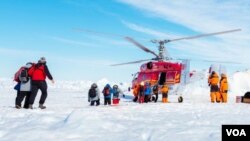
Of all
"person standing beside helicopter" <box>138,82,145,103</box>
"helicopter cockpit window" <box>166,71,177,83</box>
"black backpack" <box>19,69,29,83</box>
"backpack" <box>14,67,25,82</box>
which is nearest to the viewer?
"black backpack" <box>19,69,29,83</box>

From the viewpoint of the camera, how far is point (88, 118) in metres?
8.79

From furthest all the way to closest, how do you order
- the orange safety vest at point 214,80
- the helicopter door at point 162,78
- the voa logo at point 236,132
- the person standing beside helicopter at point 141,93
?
the helicopter door at point 162,78 → the person standing beside helicopter at point 141,93 → the orange safety vest at point 214,80 → the voa logo at point 236,132

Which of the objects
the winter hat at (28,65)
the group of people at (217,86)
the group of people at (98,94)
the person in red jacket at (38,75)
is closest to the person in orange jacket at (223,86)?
the group of people at (217,86)

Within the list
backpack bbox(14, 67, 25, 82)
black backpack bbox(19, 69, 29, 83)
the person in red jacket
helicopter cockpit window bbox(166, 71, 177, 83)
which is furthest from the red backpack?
helicopter cockpit window bbox(166, 71, 177, 83)

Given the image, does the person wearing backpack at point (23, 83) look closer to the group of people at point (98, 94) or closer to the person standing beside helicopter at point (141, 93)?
the group of people at point (98, 94)

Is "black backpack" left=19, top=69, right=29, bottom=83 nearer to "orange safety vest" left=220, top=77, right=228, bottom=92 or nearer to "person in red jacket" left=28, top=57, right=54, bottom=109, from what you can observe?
"person in red jacket" left=28, top=57, right=54, bottom=109

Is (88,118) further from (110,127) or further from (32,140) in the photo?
(32,140)

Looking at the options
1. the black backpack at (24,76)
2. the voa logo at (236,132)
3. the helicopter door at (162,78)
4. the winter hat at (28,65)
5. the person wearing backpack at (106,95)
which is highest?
the helicopter door at (162,78)

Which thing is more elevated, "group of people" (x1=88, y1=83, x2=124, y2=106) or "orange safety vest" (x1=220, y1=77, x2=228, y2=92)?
"orange safety vest" (x1=220, y1=77, x2=228, y2=92)

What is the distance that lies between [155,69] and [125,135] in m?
18.1

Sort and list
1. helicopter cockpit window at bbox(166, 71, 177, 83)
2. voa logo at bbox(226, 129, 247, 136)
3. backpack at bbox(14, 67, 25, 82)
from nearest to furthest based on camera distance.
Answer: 1. voa logo at bbox(226, 129, 247, 136)
2. backpack at bbox(14, 67, 25, 82)
3. helicopter cockpit window at bbox(166, 71, 177, 83)

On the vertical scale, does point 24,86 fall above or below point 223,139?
above

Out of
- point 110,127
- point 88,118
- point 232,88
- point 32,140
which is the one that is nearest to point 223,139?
point 110,127

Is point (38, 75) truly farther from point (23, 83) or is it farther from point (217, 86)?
point (217, 86)
